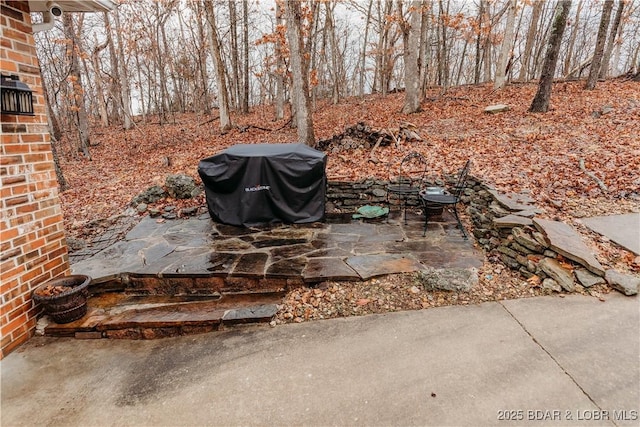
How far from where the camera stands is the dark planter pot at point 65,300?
279 centimetres

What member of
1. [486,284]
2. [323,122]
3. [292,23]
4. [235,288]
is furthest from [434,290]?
[323,122]

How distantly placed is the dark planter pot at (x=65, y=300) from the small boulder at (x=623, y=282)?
4637 mm

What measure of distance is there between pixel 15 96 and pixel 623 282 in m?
5.13

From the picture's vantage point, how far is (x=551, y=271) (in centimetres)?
310

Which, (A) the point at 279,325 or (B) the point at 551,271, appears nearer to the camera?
(A) the point at 279,325

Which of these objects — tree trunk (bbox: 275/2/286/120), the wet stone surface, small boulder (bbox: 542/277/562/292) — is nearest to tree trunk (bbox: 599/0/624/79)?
tree trunk (bbox: 275/2/286/120)

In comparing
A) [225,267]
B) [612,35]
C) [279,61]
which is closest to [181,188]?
[225,267]

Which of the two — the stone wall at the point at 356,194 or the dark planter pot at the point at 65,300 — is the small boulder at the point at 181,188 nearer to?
the stone wall at the point at 356,194

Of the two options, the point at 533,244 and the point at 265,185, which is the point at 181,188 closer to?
the point at 265,185

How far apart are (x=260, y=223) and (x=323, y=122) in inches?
287

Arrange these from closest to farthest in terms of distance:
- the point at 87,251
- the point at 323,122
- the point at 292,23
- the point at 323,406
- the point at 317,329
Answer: the point at 323,406 < the point at 317,329 < the point at 87,251 < the point at 292,23 < the point at 323,122

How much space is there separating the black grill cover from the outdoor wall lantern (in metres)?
2.41

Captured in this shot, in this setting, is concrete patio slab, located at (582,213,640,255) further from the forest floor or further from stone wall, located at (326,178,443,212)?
stone wall, located at (326,178,443,212)

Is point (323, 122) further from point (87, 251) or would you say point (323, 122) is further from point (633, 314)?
point (633, 314)
